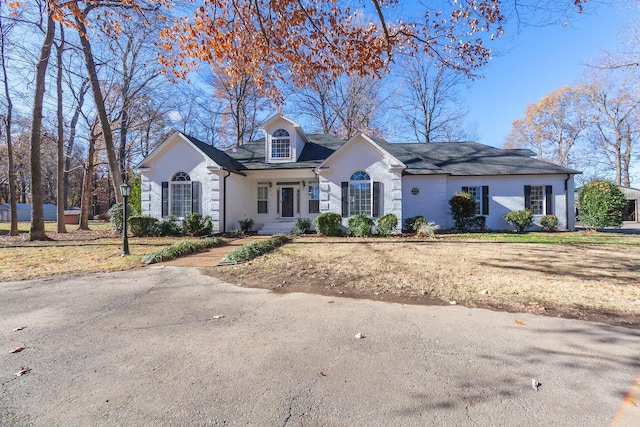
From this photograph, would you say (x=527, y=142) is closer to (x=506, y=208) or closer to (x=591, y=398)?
(x=506, y=208)

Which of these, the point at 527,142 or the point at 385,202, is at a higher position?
the point at 527,142

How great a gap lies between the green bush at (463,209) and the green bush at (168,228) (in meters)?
13.2

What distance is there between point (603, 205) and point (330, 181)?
12488 millimetres

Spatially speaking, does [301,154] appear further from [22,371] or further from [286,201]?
[22,371]

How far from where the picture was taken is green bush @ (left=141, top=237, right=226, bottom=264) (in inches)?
326

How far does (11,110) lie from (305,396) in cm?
2435

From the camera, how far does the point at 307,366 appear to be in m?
3.00

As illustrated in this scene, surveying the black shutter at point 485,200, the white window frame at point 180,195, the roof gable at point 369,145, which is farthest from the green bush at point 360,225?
the white window frame at point 180,195

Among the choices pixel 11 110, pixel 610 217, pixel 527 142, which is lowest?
pixel 610 217

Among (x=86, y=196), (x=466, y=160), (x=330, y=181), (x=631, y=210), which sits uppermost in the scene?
(x=466, y=160)

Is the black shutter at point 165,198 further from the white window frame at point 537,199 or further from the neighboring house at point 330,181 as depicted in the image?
the white window frame at point 537,199

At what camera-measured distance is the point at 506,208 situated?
55.4 feet

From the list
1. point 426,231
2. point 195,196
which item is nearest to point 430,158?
point 426,231

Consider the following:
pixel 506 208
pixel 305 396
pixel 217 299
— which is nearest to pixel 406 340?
pixel 305 396
